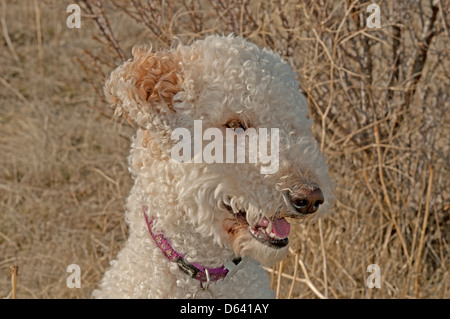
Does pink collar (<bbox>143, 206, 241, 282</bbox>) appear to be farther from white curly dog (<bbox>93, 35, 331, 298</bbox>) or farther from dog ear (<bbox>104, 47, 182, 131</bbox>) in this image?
dog ear (<bbox>104, 47, 182, 131</bbox>)

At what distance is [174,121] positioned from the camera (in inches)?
98.0

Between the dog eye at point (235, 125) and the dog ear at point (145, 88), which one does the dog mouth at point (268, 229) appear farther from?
the dog ear at point (145, 88)

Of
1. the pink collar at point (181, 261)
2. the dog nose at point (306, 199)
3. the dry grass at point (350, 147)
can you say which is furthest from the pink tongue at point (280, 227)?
the dry grass at point (350, 147)

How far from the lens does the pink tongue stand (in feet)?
8.10

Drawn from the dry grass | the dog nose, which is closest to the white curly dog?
the dog nose

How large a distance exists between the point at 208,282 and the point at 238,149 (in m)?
0.48

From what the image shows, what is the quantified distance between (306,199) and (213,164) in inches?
13.4

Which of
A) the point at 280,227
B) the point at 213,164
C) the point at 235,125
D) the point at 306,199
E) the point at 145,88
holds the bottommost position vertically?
the point at 280,227

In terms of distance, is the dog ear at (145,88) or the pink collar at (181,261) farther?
the pink collar at (181,261)

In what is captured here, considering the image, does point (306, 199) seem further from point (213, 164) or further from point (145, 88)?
point (145, 88)

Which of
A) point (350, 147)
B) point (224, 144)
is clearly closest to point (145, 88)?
point (224, 144)

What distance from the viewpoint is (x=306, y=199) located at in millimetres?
2312

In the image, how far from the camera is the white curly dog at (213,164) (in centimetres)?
240

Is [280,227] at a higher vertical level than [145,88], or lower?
lower
